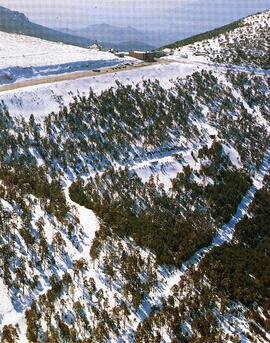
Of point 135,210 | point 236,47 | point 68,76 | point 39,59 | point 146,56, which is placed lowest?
point 135,210

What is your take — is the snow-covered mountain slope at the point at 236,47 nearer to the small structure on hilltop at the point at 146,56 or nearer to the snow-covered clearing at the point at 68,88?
the small structure on hilltop at the point at 146,56

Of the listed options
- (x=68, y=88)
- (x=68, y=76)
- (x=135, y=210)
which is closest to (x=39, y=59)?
(x=68, y=76)

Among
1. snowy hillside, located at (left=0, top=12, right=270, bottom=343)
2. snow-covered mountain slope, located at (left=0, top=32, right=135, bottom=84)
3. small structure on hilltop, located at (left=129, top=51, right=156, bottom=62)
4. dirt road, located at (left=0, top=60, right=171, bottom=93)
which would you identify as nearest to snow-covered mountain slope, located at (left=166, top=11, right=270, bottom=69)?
small structure on hilltop, located at (left=129, top=51, right=156, bottom=62)

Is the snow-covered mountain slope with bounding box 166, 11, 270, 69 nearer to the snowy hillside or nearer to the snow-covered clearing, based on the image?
the snow-covered clearing

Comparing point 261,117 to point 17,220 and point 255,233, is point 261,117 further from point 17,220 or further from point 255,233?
point 17,220

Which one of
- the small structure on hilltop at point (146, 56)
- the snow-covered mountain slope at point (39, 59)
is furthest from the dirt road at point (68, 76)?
the small structure on hilltop at point (146, 56)

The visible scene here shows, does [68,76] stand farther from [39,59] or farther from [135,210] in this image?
[135,210]
